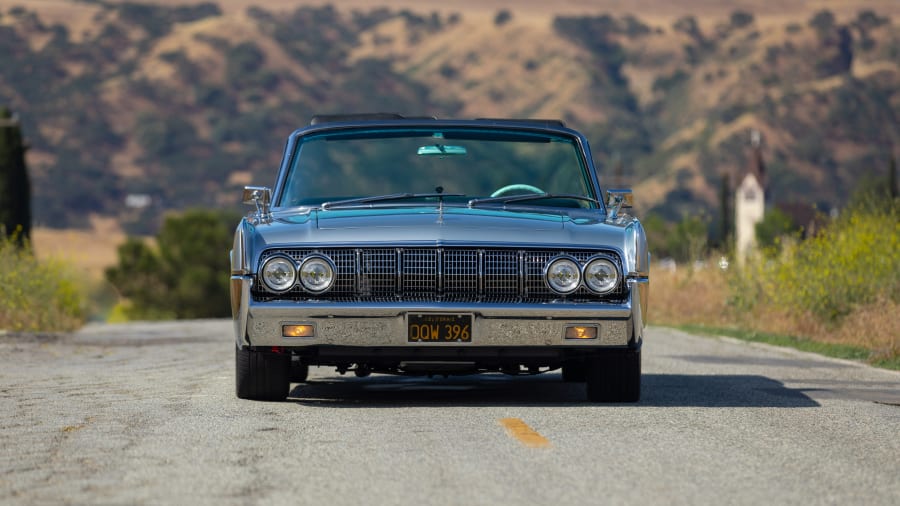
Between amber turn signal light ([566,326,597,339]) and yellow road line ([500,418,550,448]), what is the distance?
2.19ft

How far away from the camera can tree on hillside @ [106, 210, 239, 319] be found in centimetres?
7300

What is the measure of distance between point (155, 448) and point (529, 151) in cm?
455

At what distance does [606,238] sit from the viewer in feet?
31.1

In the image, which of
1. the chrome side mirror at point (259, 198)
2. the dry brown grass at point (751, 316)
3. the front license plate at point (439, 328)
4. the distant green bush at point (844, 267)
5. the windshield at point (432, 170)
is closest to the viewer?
the front license plate at point (439, 328)

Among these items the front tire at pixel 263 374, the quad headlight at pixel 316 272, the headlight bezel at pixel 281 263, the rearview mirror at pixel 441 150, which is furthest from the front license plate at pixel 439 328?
the rearview mirror at pixel 441 150

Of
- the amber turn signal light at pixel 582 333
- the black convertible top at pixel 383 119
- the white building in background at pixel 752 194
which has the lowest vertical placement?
the amber turn signal light at pixel 582 333

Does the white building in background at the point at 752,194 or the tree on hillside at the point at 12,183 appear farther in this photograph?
the white building in background at the point at 752,194

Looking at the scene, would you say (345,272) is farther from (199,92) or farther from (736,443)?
(199,92)

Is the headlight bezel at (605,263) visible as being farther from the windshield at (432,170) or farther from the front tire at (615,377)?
the windshield at (432,170)

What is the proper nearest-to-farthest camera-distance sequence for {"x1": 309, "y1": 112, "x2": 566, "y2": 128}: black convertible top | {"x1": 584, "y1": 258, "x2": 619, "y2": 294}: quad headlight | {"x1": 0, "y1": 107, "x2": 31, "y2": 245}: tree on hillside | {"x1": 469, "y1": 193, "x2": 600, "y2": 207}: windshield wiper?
{"x1": 584, "y1": 258, "x2": 619, "y2": 294}: quad headlight → {"x1": 469, "y1": 193, "x2": 600, "y2": 207}: windshield wiper → {"x1": 309, "y1": 112, "x2": 566, "y2": 128}: black convertible top → {"x1": 0, "y1": 107, "x2": 31, "y2": 245}: tree on hillside

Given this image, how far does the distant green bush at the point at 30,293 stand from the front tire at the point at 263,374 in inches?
483

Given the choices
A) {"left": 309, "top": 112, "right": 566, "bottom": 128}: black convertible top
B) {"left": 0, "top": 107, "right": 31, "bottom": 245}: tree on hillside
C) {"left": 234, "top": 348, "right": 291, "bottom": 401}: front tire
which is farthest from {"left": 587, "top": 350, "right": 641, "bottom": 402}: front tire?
{"left": 0, "top": 107, "right": 31, "bottom": 245}: tree on hillside

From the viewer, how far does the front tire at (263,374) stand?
32.0ft

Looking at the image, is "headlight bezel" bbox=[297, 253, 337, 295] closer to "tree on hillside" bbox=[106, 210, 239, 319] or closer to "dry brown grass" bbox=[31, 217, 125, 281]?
"tree on hillside" bbox=[106, 210, 239, 319]
